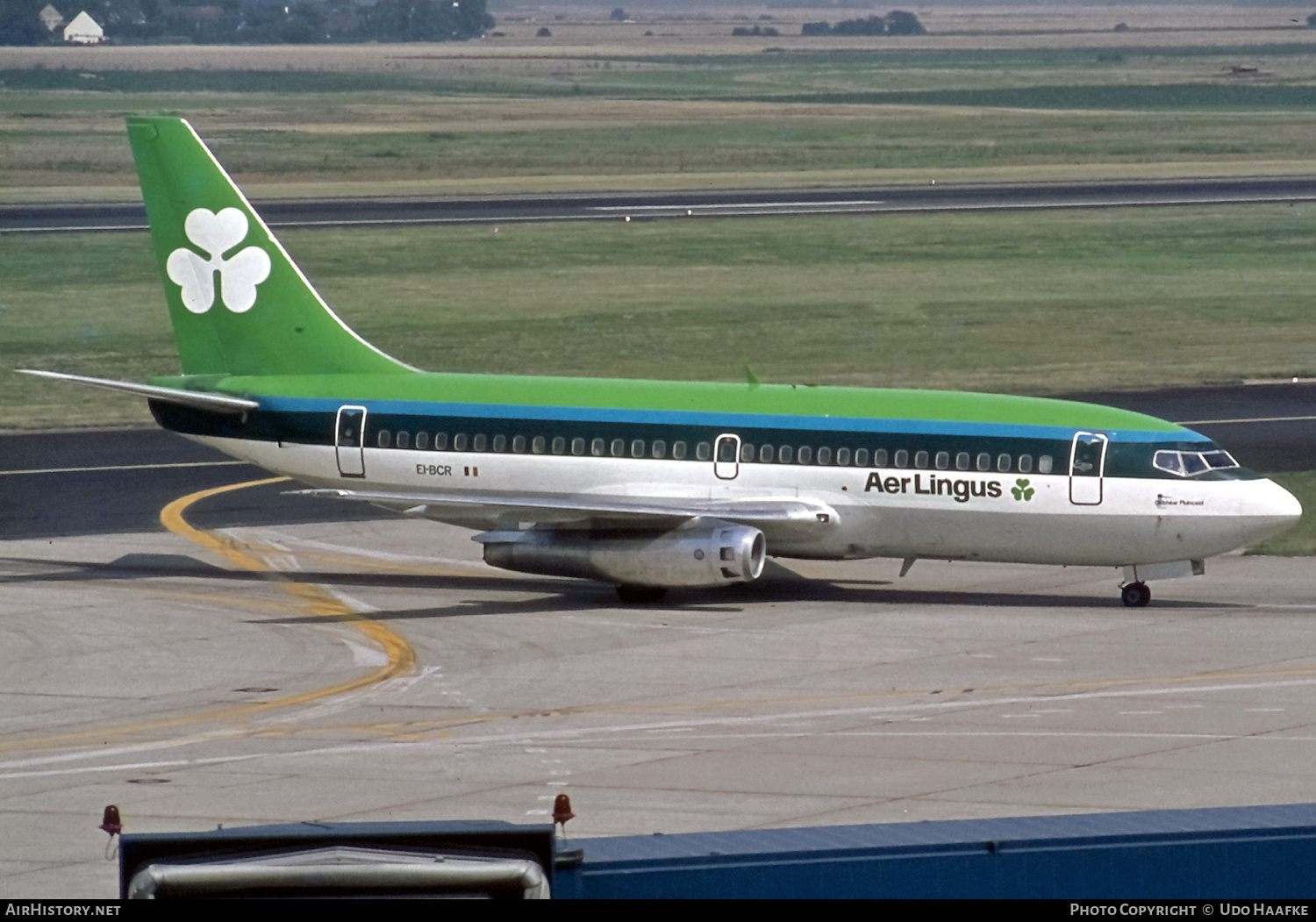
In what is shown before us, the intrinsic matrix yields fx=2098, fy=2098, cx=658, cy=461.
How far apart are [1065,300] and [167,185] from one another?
161 feet

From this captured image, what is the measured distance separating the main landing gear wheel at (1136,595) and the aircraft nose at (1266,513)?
7.55 ft

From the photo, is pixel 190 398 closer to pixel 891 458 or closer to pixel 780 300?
pixel 891 458

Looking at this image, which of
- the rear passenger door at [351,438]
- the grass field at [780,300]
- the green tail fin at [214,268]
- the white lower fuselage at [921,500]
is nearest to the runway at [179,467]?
the grass field at [780,300]

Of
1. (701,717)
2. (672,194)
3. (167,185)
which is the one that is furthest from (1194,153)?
(701,717)

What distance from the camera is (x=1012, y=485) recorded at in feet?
124

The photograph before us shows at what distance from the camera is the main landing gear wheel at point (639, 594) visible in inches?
1551

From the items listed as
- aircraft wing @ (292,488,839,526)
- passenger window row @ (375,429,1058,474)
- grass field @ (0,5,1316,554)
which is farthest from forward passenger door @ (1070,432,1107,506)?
grass field @ (0,5,1316,554)

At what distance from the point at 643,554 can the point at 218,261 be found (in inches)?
474

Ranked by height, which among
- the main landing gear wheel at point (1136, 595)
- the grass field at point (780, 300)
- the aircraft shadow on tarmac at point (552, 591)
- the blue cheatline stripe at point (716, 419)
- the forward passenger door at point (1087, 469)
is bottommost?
the aircraft shadow on tarmac at point (552, 591)

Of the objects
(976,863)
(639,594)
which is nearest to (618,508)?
(639,594)

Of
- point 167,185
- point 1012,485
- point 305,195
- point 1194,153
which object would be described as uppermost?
point 1194,153

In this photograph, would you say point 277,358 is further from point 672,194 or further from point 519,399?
point 672,194

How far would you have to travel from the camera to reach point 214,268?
43906mm

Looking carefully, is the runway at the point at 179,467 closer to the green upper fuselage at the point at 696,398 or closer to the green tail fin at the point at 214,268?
the green tail fin at the point at 214,268
